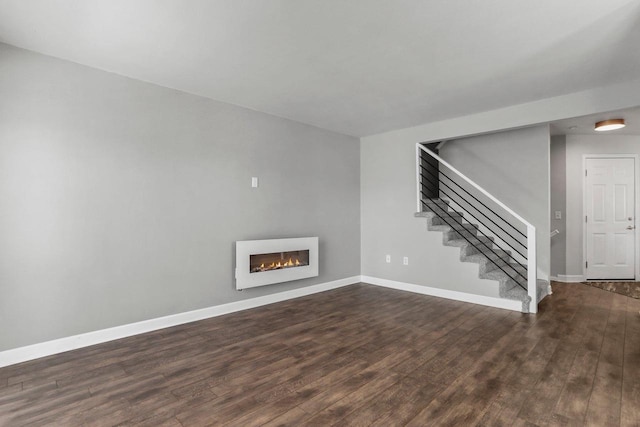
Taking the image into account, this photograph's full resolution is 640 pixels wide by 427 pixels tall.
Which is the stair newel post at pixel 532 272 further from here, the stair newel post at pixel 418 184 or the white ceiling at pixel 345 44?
the white ceiling at pixel 345 44

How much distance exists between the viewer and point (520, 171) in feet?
15.9

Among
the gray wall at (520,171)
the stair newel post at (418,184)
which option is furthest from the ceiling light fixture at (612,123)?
the stair newel post at (418,184)

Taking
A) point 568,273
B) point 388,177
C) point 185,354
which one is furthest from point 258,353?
point 568,273

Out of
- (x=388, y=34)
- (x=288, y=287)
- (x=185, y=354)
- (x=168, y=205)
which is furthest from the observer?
(x=288, y=287)

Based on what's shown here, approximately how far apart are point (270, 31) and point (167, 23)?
0.71m

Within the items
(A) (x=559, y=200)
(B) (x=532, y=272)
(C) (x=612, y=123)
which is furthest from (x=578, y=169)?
(B) (x=532, y=272)

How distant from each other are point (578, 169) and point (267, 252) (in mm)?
5501

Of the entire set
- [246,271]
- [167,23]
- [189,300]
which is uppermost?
[167,23]

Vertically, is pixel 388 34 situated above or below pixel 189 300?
above

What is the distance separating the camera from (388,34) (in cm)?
Result: 243

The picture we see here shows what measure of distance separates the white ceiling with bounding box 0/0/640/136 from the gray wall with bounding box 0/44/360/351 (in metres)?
0.28

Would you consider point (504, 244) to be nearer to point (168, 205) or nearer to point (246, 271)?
point (246, 271)

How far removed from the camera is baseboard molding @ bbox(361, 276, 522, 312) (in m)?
4.05

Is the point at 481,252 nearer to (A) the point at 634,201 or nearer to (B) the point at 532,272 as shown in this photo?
(B) the point at 532,272
